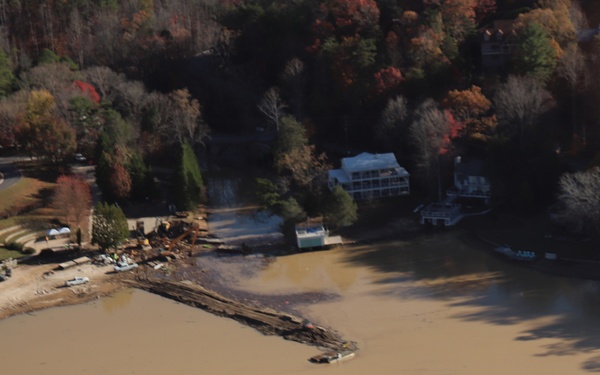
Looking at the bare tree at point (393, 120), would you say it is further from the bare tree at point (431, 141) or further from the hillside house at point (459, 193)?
the hillside house at point (459, 193)

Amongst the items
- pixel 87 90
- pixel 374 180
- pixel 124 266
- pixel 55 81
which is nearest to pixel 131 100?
pixel 87 90

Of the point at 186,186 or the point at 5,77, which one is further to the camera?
the point at 5,77

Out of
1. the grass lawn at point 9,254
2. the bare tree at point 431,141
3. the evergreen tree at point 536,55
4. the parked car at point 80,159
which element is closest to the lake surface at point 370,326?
the bare tree at point 431,141

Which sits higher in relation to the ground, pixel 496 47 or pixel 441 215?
pixel 496 47

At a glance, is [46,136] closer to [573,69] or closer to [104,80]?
[104,80]

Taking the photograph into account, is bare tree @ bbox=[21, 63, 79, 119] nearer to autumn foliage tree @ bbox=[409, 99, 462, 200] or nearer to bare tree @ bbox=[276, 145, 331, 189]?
bare tree @ bbox=[276, 145, 331, 189]

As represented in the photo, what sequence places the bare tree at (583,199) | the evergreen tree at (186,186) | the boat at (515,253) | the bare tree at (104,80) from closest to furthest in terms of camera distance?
the bare tree at (583,199), the boat at (515,253), the evergreen tree at (186,186), the bare tree at (104,80)
